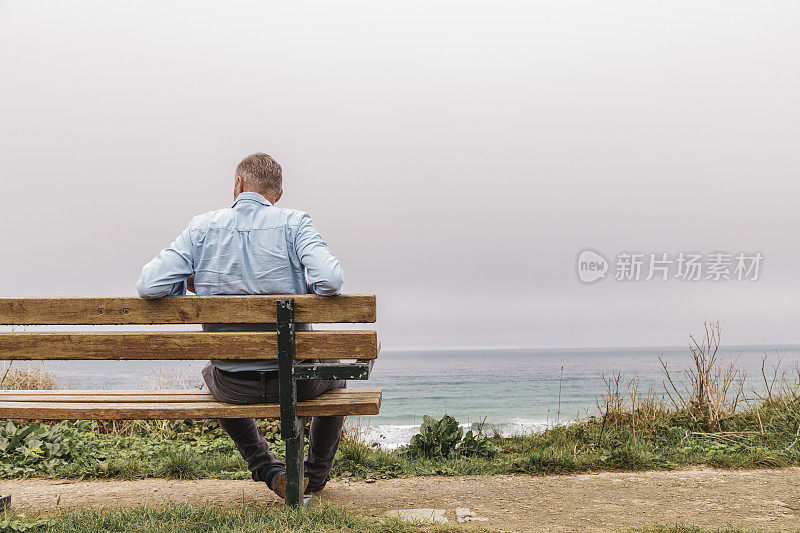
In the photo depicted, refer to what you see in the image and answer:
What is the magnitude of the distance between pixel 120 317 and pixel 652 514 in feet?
10.5

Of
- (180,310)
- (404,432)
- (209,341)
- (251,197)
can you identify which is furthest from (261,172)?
(404,432)

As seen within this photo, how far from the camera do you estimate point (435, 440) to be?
5461mm

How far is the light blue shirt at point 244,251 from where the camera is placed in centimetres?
340

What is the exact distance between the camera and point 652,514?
369 centimetres

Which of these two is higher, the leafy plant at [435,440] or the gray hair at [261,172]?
the gray hair at [261,172]

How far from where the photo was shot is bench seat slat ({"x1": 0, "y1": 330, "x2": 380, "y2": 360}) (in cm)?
315

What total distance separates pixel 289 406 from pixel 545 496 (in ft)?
6.42

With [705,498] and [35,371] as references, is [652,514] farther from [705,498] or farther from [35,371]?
[35,371]

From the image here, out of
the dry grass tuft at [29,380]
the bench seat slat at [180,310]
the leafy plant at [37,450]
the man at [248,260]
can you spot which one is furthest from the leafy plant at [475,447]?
the dry grass tuft at [29,380]

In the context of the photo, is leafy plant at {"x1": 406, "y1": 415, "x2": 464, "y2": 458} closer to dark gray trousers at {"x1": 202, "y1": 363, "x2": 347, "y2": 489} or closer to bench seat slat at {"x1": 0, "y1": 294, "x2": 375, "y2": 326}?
dark gray trousers at {"x1": 202, "y1": 363, "x2": 347, "y2": 489}

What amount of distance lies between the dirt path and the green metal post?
0.61 m

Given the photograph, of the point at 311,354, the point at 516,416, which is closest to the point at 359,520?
the point at 311,354

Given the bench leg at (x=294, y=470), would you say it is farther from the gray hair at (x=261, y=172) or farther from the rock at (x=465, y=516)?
the gray hair at (x=261, y=172)

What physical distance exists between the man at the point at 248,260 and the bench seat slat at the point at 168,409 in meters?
0.12
